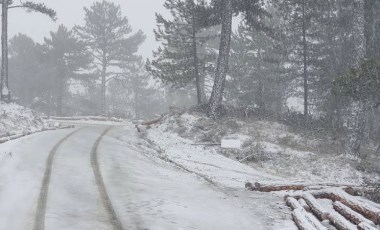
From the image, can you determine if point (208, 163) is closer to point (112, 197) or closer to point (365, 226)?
point (112, 197)

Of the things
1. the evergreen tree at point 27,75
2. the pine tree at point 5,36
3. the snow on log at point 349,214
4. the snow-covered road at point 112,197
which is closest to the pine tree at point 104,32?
the evergreen tree at point 27,75

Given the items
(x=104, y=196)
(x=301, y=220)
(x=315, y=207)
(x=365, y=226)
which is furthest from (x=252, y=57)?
(x=365, y=226)

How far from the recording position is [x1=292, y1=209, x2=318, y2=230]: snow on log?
7.00 metres

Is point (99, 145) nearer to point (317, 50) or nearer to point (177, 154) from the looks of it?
point (177, 154)

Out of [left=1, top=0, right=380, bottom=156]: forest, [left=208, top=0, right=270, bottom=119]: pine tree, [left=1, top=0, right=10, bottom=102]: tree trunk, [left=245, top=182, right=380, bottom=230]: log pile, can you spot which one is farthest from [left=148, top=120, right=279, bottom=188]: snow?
[left=1, top=0, right=10, bottom=102]: tree trunk

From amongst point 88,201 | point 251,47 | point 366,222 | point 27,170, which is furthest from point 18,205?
point 251,47

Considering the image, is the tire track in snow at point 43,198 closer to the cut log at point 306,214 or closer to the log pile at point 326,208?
the log pile at point 326,208

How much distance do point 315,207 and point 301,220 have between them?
1.13 m

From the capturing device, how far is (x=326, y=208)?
841cm

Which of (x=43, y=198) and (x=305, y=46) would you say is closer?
(x=43, y=198)

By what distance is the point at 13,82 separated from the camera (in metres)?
48.5

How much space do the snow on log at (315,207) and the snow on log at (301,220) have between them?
1.11 ft

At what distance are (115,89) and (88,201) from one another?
68.8 metres

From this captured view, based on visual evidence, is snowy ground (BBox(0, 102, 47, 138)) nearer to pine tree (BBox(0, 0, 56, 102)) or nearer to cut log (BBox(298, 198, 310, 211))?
pine tree (BBox(0, 0, 56, 102))
